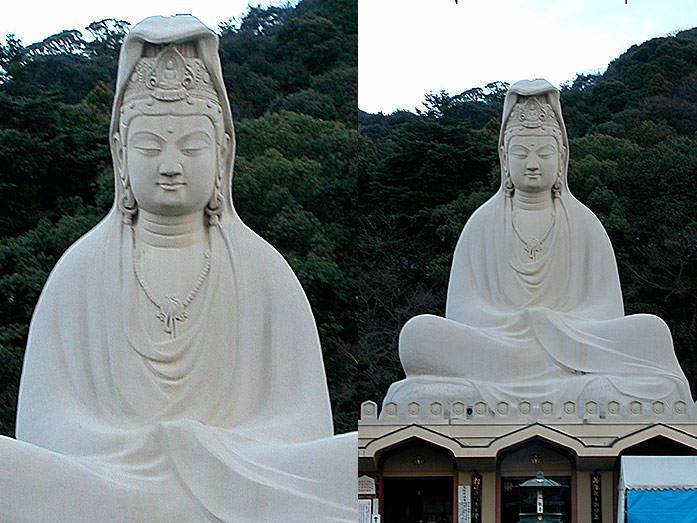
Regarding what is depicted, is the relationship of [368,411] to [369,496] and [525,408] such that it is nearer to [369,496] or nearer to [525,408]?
[369,496]

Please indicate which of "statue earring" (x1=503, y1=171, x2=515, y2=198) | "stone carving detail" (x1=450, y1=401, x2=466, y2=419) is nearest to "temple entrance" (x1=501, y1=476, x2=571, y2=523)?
"stone carving detail" (x1=450, y1=401, x2=466, y2=419)

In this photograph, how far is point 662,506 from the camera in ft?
19.7

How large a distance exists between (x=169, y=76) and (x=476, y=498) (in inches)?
96.3

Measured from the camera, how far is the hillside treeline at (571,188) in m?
7.84

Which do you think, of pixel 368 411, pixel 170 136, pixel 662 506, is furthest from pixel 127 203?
pixel 662 506

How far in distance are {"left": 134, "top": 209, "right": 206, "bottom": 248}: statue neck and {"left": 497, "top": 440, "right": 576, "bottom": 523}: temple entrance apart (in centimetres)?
203

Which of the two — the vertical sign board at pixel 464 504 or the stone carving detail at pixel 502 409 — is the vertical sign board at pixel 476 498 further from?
the stone carving detail at pixel 502 409

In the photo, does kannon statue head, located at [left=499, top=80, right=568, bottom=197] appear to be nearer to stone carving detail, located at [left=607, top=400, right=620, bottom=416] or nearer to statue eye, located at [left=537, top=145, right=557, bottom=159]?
statue eye, located at [left=537, top=145, right=557, bottom=159]

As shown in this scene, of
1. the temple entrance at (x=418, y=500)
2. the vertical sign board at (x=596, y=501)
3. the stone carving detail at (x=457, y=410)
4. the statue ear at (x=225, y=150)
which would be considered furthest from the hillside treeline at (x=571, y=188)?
the statue ear at (x=225, y=150)

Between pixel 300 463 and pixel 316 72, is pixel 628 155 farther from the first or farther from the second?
pixel 300 463

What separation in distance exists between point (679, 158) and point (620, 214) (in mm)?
483

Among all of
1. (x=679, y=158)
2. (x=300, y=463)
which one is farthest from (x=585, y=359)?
(x=300, y=463)

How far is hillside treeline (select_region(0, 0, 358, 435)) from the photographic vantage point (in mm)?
5953

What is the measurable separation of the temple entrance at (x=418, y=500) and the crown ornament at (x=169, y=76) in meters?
2.19
